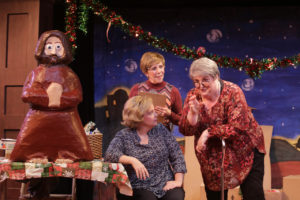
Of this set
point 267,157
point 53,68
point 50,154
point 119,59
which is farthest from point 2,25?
point 267,157

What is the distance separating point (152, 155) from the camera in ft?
9.26

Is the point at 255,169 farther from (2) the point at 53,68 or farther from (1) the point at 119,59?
(1) the point at 119,59

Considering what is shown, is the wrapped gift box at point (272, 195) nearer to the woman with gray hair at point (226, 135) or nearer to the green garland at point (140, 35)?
the green garland at point (140, 35)

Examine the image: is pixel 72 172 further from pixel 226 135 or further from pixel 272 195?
pixel 272 195

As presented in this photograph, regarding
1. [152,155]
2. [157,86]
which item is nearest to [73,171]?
[152,155]

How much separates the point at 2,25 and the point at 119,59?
1547 millimetres

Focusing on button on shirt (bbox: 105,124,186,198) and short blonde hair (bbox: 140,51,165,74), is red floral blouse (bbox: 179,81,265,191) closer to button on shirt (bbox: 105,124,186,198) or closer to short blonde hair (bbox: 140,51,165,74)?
button on shirt (bbox: 105,124,186,198)

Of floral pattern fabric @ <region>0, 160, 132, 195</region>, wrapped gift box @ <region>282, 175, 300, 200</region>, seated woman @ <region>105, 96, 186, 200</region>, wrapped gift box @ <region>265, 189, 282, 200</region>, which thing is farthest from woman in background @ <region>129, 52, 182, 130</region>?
wrapped gift box @ <region>282, 175, 300, 200</region>

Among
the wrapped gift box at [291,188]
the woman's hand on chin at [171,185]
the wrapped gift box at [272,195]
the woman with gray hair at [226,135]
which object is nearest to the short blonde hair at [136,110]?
the woman with gray hair at [226,135]

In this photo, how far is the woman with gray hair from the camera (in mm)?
2658

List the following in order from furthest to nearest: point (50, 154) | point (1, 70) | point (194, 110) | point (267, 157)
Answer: point (267, 157), point (1, 70), point (50, 154), point (194, 110)

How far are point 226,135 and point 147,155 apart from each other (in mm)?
578

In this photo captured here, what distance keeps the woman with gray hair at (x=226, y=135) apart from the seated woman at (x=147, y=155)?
0.74 feet

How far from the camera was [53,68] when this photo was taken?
300cm
